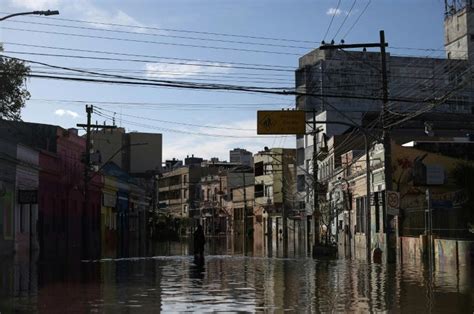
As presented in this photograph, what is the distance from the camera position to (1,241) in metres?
36.3

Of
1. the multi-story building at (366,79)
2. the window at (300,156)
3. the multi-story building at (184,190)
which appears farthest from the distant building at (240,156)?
the multi-story building at (366,79)

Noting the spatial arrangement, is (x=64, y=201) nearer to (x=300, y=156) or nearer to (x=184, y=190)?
(x=300, y=156)

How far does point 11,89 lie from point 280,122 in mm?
15732

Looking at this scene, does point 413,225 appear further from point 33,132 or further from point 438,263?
point 33,132

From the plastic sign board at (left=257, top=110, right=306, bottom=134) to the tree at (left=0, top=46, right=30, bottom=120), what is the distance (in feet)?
43.0

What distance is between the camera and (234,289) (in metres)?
18.9

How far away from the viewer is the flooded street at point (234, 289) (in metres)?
15.0

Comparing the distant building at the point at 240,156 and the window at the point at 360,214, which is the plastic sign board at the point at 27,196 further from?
the distant building at the point at 240,156

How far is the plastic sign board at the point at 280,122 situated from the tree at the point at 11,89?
13113 millimetres

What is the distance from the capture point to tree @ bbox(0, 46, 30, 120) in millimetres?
35856

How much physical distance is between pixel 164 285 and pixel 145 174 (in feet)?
311

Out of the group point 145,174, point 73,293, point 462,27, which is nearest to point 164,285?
point 73,293

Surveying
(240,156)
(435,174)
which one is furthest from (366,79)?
(240,156)

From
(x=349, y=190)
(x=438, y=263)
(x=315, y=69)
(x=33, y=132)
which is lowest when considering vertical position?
(x=438, y=263)
